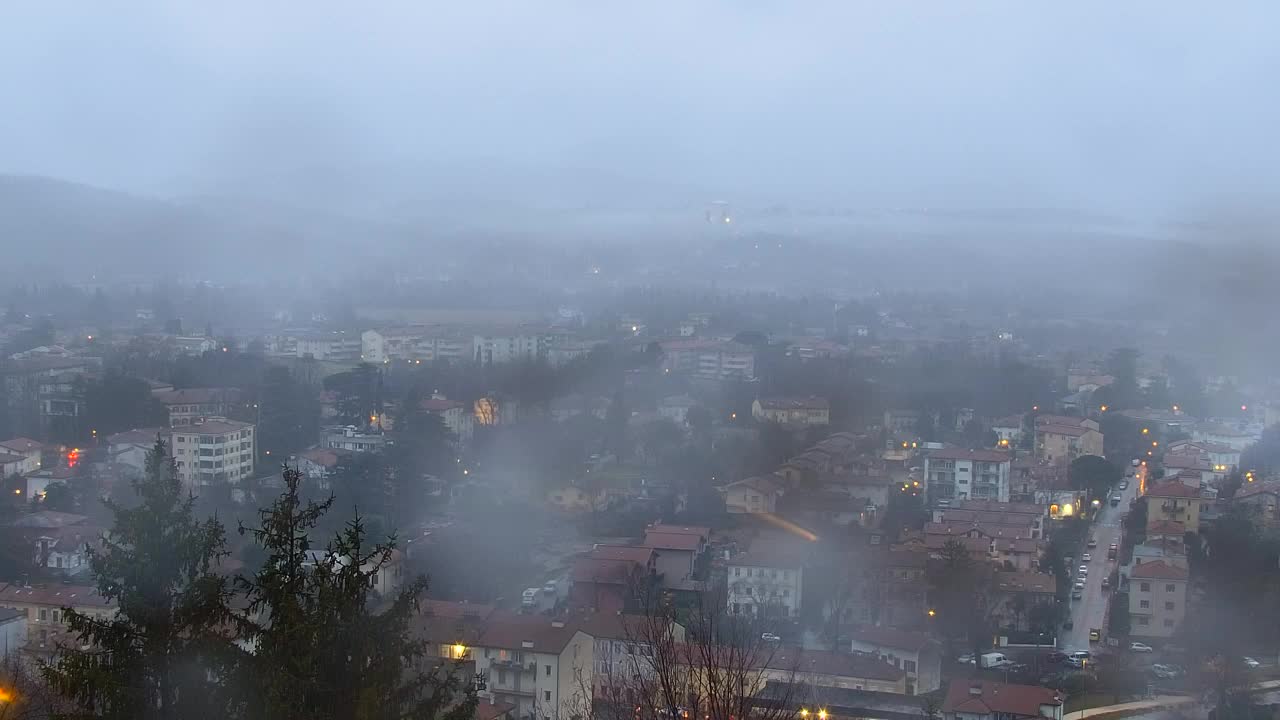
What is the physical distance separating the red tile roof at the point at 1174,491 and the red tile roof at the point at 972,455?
1.45 metres

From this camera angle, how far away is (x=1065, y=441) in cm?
1272

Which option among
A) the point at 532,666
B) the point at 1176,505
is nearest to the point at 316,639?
the point at 532,666

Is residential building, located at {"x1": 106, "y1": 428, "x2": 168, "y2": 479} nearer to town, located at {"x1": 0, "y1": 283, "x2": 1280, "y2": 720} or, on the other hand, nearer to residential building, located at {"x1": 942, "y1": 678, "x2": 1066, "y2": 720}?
town, located at {"x1": 0, "y1": 283, "x2": 1280, "y2": 720}

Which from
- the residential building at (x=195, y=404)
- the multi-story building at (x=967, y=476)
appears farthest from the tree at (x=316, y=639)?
the residential building at (x=195, y=404)

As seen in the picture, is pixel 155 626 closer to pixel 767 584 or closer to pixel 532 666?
pixel 532 666

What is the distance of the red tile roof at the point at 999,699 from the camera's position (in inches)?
227

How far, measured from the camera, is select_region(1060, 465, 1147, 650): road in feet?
24.6

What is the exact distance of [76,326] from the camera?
21.0 m

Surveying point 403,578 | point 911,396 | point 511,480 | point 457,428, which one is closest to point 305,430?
point 457,428

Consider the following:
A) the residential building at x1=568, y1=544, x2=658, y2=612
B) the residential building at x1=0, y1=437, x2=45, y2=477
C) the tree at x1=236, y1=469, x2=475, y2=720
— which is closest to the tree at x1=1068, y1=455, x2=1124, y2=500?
the residential building at x1=568, y1=544, x2=658, y2=612

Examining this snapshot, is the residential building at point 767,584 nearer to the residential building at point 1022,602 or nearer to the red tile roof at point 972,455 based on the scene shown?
the residential building at point 1022,602

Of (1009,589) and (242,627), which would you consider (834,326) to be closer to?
(1009,589)

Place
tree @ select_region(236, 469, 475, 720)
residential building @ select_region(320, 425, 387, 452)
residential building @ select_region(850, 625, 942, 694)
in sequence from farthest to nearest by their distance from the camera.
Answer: residential building @ select_region(320, 425, 387, 452) → residential building @ select_region(850, 625, 942, 694) → tree @ select_region(236, 469, 475, 720)

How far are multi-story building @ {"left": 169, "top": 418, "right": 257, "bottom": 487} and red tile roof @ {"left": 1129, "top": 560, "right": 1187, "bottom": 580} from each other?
7.21 metres
